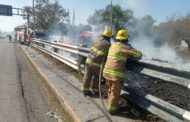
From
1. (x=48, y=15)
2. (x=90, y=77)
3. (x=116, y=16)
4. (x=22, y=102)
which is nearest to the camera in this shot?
(x=90, y=77)

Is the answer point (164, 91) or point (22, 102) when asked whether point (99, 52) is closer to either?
point (164, 91)

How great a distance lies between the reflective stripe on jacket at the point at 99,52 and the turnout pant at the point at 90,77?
0.14 metres

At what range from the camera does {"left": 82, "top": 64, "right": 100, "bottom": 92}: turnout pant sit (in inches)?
278

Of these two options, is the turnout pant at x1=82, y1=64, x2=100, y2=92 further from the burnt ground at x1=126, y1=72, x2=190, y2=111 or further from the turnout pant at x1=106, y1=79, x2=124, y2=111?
the turnout pant at x1=106, y1=79, x2=124, y2=111

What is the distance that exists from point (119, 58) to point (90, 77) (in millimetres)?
1668

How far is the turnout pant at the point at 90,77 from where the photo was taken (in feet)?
23.1

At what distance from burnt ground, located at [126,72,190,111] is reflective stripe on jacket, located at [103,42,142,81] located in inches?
23.6

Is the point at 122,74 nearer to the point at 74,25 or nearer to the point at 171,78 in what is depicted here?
the point at 171,78

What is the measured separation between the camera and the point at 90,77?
7.20m

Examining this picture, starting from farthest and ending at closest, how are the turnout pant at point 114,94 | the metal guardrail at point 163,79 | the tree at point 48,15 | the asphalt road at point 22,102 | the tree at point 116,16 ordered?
the tree at point 116,16
the tree at point 48,15
the asphalt road at point 22,102
the turnout pant at point 114,94
the metal guardrail at point 163,79

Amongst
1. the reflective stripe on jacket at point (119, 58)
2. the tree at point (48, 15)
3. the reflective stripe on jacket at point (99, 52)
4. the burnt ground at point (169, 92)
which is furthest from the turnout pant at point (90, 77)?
the tree at point (48, 15)

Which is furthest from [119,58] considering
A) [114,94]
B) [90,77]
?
[90,77]

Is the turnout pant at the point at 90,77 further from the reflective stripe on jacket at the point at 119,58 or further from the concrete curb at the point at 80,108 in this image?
the reflective stripe on jacket at the point at 119,58

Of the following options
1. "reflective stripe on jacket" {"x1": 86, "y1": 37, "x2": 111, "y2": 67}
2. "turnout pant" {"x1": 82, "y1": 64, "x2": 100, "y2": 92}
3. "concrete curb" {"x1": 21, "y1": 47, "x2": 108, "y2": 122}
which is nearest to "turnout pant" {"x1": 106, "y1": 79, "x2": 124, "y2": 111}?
"concrete curb" {"x1": 21, "y1": 47, "x2": 108, "y2": 122}
